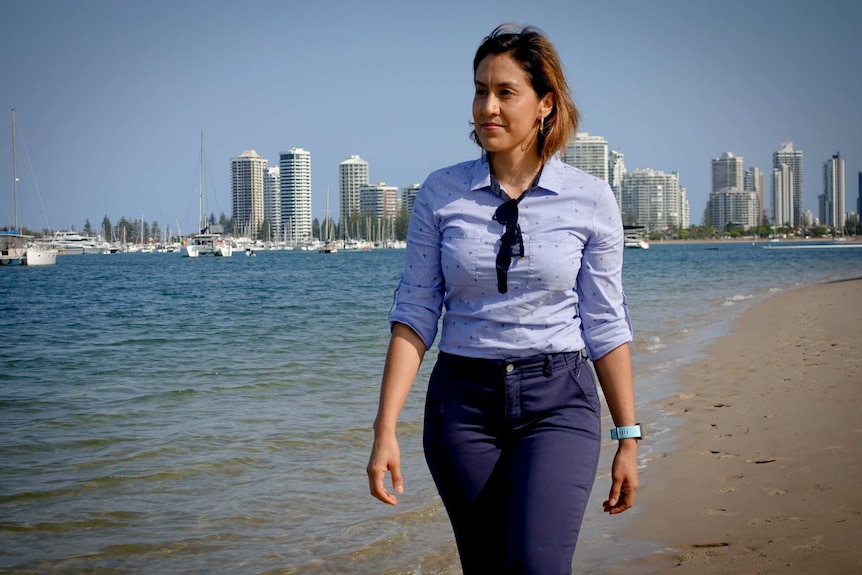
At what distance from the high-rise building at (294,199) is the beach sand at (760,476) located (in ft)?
592

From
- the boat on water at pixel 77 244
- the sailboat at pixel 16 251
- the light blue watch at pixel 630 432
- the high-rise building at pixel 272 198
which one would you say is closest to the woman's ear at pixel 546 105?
the light blue watch at pixel 630 432

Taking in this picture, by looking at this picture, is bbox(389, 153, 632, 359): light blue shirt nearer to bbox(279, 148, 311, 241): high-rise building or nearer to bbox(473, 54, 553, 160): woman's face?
bbox(473, 54, 553, 160): woman's face

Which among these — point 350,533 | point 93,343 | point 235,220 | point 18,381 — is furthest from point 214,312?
point 235,220

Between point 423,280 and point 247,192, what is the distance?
199186 mm

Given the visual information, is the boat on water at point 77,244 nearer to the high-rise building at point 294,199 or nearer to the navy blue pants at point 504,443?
the high-rise building at point 294,199

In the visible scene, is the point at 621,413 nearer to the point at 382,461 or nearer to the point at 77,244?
the point at 382,461

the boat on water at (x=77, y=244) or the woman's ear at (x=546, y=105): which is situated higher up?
the boat on water at (x=77, y=244)

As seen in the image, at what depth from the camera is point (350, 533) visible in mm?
5539

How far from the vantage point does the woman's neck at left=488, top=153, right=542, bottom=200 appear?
8.16 ft

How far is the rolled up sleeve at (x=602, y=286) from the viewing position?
8.04 feet

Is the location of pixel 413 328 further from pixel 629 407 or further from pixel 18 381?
pixel 18 381

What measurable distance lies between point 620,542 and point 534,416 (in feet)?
9.34

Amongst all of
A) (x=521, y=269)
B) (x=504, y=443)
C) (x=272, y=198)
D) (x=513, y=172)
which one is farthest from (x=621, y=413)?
(x=272, y=198)

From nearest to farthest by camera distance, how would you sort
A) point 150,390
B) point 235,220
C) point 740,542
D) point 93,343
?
point 740,542
point 150,390
point 93,343
point 235,220
